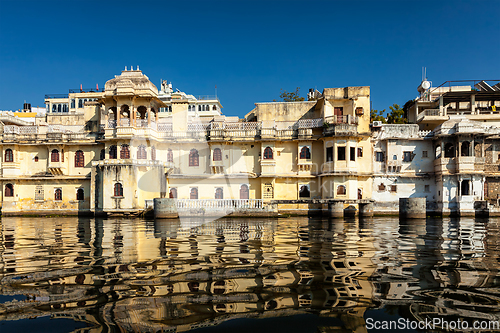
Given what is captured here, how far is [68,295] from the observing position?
18.6 ft

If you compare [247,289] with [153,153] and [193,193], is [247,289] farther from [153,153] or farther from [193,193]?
[153,153]

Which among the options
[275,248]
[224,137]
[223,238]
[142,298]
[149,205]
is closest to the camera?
[142,298]

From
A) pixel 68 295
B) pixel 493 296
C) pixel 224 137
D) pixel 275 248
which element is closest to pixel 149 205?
pixel 224 137

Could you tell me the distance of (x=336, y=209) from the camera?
25.0m

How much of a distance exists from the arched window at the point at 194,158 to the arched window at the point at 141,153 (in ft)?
12.2

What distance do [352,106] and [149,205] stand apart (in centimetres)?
1728

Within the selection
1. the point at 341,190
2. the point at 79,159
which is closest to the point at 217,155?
the point at 341,190

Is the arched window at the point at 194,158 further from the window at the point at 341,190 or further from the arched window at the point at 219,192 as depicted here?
the window at the point at 341,190

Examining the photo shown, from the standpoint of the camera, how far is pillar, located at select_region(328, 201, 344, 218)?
24.9 m

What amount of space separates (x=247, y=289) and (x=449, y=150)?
2831cm

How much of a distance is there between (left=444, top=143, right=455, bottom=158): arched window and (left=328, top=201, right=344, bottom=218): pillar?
10.6 metres

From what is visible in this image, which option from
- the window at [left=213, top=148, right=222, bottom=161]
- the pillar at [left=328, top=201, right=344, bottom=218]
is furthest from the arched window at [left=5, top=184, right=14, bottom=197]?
the pillar at [left=328, top=201, right=344, bottom=218]

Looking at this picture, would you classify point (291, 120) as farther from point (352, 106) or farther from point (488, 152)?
point (488, 152)

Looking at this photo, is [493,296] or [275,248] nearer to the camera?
[493,296]
